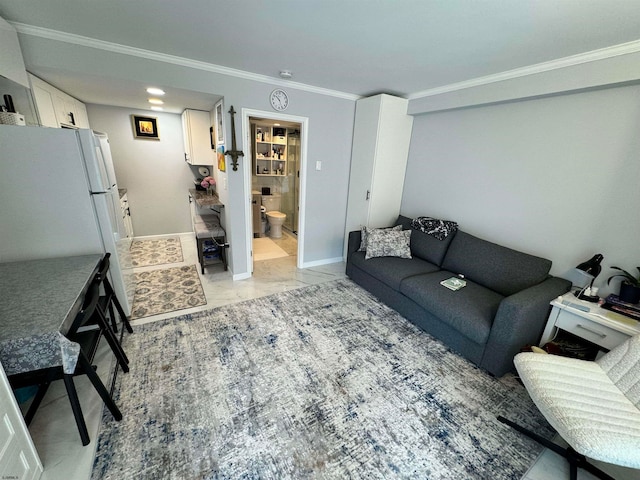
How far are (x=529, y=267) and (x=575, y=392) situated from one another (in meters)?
1.20

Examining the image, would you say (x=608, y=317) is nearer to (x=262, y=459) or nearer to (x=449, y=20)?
(x=449, y=20)

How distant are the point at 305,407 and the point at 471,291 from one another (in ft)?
5.85

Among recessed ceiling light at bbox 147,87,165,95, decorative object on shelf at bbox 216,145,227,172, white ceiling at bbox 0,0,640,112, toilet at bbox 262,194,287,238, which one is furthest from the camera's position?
toilet at bbox 262,194,287,238

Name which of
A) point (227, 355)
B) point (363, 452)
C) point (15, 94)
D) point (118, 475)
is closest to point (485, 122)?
point (363, 452)

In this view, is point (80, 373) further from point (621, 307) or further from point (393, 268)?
point (621, 307)

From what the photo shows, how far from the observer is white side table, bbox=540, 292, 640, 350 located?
1.67 meters

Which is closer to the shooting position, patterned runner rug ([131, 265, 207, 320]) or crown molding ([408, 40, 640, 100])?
crown molding ([408, 40, 640, 100])

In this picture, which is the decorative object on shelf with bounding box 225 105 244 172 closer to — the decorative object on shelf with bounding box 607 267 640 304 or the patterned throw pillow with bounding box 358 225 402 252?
the patterned throw pillow with bounding box 358 225 402 252

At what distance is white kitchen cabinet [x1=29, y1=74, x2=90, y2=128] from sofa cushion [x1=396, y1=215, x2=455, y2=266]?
3870 millimetres

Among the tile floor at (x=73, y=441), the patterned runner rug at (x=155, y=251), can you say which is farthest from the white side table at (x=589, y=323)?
the patterned runner rug at (x=155, y=251)

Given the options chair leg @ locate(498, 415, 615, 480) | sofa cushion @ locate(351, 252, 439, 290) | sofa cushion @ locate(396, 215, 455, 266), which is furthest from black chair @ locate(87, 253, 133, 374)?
sofa cushion @ locate(396, 215, 455, 266)

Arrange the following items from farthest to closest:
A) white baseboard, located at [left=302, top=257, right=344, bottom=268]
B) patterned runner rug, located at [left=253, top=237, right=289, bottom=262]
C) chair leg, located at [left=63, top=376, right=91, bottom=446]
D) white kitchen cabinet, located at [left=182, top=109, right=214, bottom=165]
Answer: patterned runner rug, located at [left=253, top=237, right=289, bottom=262] → white baseboard, located at [left=302, top=257, right=344, bottom=268] → white kitchen cabinet, located at [left=182, top=109, right=214, bottom=165] → chair leg, located at [left=63, top=376, right=91, bottom=446]

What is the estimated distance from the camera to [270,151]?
5.25m

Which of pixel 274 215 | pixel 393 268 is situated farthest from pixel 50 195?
Result: pixel 274 215
